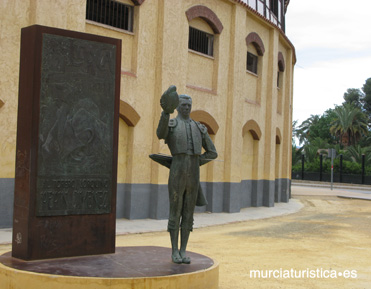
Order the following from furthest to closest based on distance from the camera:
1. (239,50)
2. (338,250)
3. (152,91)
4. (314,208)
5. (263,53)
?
1. (314,208)
2. (263,53)
3. (239,50)
4. (152,91)
5. (338,250)

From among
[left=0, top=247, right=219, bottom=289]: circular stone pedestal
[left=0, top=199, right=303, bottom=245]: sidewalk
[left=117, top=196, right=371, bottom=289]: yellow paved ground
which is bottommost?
[left=117, top=196, right=371, bottom=289]: yellow paved ground

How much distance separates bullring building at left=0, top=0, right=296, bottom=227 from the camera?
13.2m

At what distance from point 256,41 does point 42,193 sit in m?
15.0

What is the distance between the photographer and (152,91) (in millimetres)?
16156

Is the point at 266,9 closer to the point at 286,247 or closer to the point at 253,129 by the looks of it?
the point at 253,129

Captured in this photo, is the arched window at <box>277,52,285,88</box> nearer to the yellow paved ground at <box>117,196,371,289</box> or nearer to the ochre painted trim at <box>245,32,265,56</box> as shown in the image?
the ochre painted trim at <box>245,32,265,56</box>

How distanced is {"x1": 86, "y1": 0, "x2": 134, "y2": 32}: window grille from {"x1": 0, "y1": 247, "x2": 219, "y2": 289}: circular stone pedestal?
910 centimetres

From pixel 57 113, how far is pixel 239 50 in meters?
12.6

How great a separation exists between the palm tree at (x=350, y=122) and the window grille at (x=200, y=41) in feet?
141

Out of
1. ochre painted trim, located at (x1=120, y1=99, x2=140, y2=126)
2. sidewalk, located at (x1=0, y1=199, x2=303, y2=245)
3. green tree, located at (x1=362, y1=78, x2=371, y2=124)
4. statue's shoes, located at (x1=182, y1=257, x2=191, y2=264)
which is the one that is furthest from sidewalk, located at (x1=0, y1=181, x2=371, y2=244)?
green tree, located at (x1=362, y1=78, x2=371, y2=124)

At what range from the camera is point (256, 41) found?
20875 mm

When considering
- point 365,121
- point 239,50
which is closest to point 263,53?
point 239,50

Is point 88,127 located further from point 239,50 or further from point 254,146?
point 254,146

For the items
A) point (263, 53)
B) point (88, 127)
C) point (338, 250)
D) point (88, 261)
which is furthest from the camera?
point (263, 53)
